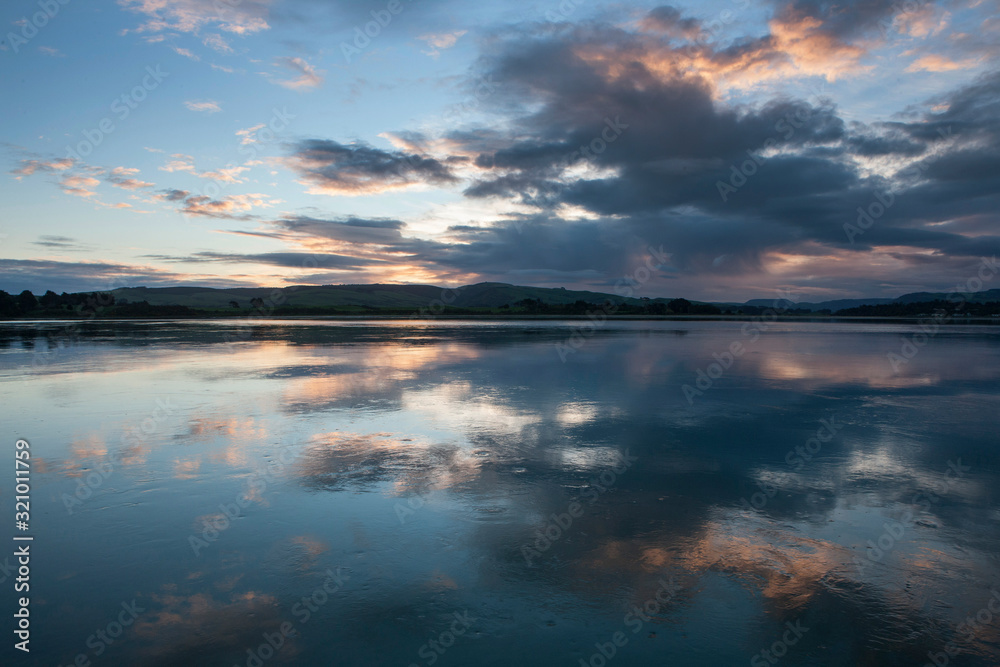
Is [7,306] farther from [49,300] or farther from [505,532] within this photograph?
[505,532]

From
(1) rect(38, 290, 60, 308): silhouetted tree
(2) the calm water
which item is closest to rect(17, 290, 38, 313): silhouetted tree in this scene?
(1) rect(38, 290, 60, 308): silhouetted tree

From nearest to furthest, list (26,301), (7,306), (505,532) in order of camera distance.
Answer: (505,532)
(7,306)
(26,301)

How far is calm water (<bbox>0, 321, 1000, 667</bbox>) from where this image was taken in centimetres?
470

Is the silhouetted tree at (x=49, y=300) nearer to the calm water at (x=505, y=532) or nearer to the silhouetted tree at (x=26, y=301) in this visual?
the silhouetted tree at (x=26, y=301)

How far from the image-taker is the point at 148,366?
22781 mm

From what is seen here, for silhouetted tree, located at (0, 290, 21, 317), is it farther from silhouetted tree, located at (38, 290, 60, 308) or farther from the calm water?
the calm water

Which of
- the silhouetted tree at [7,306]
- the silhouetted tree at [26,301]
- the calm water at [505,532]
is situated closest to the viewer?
the calm water at [505,532]

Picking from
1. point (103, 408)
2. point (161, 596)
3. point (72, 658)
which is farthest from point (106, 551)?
point (103, 408)

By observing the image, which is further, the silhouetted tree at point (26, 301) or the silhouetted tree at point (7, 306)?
the silhouetted tree at point (26, 301)

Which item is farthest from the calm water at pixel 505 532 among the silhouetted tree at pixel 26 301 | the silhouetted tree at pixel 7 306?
the silhouetted tree at pixel 26 301

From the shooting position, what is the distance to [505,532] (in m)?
6.69

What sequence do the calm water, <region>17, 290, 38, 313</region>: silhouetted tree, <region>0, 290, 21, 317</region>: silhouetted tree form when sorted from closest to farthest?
the calm water < <region>0, 290, 21, 317</region>: silhouetted tree < <region>17, 290, 38, 313</region>: silhouetted tree

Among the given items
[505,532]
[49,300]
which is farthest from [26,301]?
[505,532]

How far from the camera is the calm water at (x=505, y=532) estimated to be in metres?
4.70
